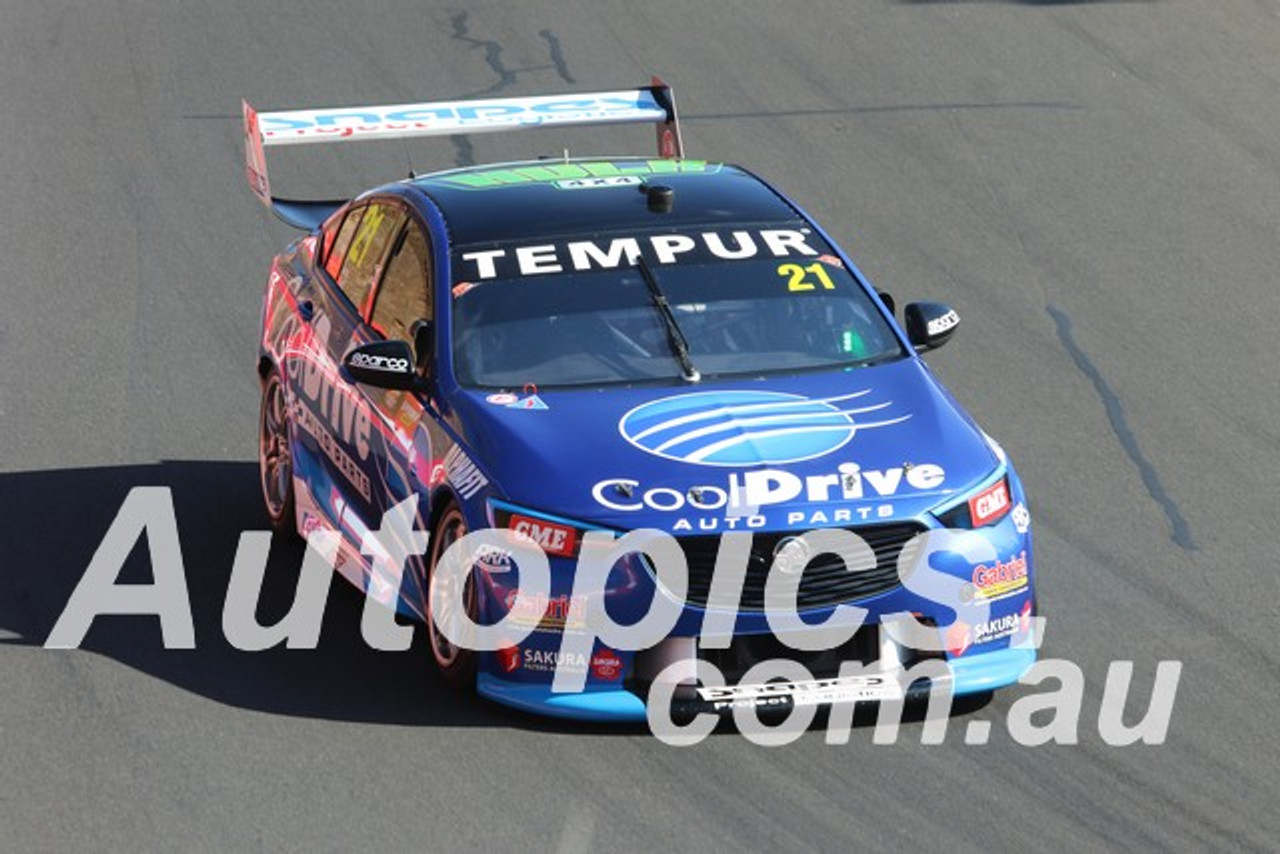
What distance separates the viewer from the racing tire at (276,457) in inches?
430

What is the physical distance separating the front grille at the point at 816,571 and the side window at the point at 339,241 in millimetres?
3130

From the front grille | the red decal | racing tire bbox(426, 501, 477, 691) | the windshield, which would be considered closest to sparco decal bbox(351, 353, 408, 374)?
the windshield

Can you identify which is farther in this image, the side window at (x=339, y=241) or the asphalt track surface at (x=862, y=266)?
the side window at (x=339, y=241)

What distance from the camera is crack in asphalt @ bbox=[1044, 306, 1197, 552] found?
1091cm

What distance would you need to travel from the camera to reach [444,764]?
320 inches

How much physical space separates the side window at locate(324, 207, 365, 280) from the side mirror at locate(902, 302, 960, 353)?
2.40m

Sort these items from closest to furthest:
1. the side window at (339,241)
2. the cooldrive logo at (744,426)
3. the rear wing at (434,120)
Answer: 1. the cooldrive logo at (744,426)
2. the side window at (339,241)
3. the rear wing at (434,120)

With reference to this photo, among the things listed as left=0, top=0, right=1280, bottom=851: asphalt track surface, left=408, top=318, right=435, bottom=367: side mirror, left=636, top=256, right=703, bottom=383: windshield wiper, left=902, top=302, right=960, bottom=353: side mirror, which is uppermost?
left=636, top=256, right=703, bottom=383: windshield wiper

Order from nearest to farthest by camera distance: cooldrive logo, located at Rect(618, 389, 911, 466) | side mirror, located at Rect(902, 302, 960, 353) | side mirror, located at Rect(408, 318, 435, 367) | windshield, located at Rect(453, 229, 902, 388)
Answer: cooldrive logo, located at Rect(618, 389, 911, 466)
windshield, located at Rect(453, 229, 902, 388)
side mirror, located at Rect(408, 318, 435, 367)
side mirror, located at Rect(902, 302, 960, 353)

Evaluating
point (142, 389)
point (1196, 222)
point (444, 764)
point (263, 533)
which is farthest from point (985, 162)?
point (444, 764)

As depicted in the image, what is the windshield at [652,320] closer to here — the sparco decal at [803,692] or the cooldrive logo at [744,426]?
the cooldrive logo at [744,426]

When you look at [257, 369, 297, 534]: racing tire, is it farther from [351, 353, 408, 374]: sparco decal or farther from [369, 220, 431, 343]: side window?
[351, 353, 408, 374]: sparco decal

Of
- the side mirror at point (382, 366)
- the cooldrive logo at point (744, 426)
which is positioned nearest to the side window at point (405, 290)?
the side mirror at point (382, 366)

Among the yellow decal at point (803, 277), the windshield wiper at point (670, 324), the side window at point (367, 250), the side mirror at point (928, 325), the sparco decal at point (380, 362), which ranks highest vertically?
the yellow decal at point (803, 277)
